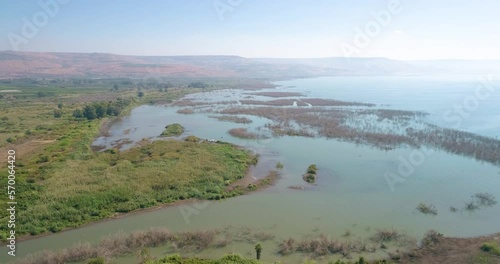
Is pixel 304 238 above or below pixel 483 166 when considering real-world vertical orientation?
below

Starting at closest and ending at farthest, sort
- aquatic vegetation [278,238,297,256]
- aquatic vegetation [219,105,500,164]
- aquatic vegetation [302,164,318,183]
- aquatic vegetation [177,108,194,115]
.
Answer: aquatic vegetation [278,238,297,256]
aquatic vegetation [302,164,318,183]
aquatic vegetation [219,105,500,164]
aquatic vegetation [177,108,194,115]

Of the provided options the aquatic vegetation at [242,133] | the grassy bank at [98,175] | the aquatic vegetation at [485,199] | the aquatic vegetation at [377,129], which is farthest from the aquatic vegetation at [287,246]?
the aquatic vegetation at [242,133]

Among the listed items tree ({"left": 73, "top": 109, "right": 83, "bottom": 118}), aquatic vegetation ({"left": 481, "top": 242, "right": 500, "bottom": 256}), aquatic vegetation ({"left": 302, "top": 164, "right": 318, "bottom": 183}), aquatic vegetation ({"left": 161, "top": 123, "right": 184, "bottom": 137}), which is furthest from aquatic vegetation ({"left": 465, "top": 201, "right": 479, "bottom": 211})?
tree ({"left": 73, "top": 109, "right": 83, "bottom": 118})

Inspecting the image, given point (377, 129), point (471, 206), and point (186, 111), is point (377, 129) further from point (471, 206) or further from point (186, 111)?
point (186, 111)

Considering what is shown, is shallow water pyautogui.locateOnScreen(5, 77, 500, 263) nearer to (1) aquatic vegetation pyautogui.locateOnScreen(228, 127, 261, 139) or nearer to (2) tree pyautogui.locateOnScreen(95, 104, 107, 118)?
(1) aquatic vegetation pyautogui.locateOnScreen(228, 127, 261, 139)

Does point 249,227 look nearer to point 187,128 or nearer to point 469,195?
point 469,195

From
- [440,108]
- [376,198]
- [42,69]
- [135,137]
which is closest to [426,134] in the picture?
[376,198]

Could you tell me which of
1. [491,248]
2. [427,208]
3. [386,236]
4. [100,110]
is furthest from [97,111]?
[491,248]

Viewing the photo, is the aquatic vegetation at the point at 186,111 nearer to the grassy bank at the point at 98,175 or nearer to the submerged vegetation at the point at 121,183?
the grassy bank at the point at 98,175

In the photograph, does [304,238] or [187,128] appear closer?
[304,238]
